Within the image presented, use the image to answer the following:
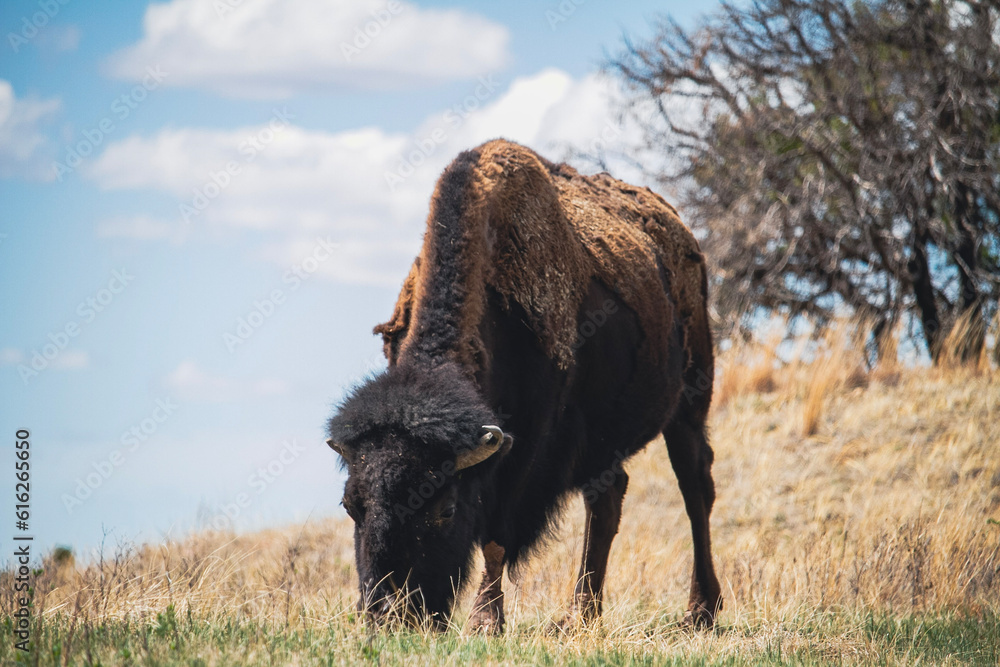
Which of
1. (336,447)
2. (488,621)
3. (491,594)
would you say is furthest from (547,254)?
(488,621)

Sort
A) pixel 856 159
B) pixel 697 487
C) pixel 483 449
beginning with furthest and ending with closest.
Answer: pixel 856 159, pixel 697 487, pixel 483 449

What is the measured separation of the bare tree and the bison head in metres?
10.7

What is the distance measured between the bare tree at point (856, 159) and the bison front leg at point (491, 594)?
10.2 meters

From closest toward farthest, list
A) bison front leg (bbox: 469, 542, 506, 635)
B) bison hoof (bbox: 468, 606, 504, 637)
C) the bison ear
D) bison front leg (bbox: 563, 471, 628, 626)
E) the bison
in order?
the bison → the bison ear → bison hoof (bbox: 468, 606, 504, 637) → bison front leg (bbox: 469, 542, 506, 635) → bison front leg (bbox: 563, 471, 628, 626)

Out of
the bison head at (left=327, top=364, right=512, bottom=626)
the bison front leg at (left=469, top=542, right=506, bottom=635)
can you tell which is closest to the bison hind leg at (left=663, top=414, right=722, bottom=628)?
the bison front leg at (left=469, top=542, right=506, bottom=635)

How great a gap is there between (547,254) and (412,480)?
7.02 feet

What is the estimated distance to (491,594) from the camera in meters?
5.43

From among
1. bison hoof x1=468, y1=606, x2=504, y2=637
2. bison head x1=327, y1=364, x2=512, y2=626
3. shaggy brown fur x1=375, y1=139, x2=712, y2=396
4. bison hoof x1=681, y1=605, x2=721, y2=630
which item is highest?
shaggy brown fur x1=375, y1=139, x2=712, y2=396

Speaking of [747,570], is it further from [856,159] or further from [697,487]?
[856,159]

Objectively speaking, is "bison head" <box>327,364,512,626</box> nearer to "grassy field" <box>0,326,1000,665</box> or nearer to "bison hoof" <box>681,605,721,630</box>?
"grassy field" <box>0,326,1000,665</box>

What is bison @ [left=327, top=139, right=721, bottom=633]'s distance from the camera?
4492 millimetres

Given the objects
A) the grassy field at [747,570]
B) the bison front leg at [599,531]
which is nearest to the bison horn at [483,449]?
the grassy field at [747,570]

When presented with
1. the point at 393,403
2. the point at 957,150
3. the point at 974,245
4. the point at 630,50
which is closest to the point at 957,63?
the point at 957,150

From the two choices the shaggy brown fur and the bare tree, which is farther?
the bare tree
